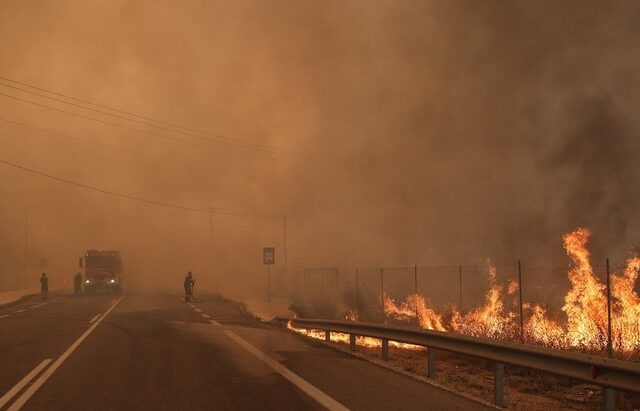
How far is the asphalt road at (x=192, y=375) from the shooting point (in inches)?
268

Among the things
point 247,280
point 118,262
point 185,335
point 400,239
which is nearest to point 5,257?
point 247,280

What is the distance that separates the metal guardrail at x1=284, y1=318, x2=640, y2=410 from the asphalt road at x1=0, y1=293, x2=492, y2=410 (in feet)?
1.92

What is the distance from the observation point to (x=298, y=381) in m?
8.12

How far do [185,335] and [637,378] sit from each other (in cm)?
1086

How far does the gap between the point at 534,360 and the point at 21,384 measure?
5.95 m

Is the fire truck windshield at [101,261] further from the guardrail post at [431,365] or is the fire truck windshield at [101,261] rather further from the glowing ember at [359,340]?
the guardrail post at [431,365]

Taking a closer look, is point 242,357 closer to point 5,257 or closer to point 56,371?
point 56,371

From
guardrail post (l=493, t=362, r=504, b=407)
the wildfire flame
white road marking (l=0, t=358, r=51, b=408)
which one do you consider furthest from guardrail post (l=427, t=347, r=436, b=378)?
white road marking (l=0, t=358, r=51, b=408)

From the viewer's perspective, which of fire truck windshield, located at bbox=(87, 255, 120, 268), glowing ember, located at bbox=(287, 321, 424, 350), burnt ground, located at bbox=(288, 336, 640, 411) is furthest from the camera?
fire truck windshield, located at bbox=(87, 255, 120, 268)

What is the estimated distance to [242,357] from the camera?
35.0ft

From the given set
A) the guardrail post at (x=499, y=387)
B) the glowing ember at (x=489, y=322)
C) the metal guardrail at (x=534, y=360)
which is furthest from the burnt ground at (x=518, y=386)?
the glowing ember at (x=489, y=322)

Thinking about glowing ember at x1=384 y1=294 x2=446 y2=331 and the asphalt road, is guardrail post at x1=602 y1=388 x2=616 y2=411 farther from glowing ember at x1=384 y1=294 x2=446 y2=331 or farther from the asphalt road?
glowing ember at x1=384 y1=294 x2=446 y2=331

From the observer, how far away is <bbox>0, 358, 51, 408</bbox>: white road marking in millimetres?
6984

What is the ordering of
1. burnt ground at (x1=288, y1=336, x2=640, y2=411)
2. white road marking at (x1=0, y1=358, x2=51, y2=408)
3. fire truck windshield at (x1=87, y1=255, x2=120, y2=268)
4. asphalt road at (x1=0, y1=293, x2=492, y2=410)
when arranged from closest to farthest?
1. asphalt road at (x1=0, y1=293, x2=492, y2=410)
2. white road marking at (x1=0, y1=358, x2=51, y2=408)
3. burnt ground at (x1=288, y1=336, x2=640, y2=411)
4. fire truck windshield at (x1=87, y1=255, x2=120, y2=268)
